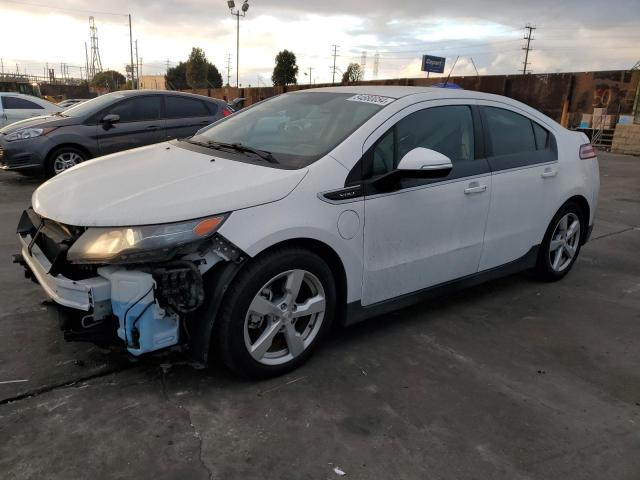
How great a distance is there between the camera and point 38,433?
7.86ft

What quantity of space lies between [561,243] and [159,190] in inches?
141

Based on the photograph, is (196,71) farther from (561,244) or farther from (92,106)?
(561,244)

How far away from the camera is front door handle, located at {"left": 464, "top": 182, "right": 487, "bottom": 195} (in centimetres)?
356

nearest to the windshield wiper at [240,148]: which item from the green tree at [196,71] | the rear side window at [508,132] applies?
the rear side window at [508,132]

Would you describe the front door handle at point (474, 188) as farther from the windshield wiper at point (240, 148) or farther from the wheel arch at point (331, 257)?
the windshield wiper at point (240, 148)

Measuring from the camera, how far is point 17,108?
12.0 meters

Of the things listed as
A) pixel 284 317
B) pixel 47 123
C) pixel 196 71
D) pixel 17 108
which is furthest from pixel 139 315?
pixel 196 71

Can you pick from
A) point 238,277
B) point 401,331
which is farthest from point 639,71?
point 238,277

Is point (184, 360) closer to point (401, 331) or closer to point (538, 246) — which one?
point (401, 331)

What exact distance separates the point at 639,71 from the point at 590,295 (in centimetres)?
1771

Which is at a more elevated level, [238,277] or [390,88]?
[390,88]

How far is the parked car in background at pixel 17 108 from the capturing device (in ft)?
38.9

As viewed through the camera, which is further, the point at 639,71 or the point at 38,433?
the point at 639,71

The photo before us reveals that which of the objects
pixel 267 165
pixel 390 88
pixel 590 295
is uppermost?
pixel 390 88
